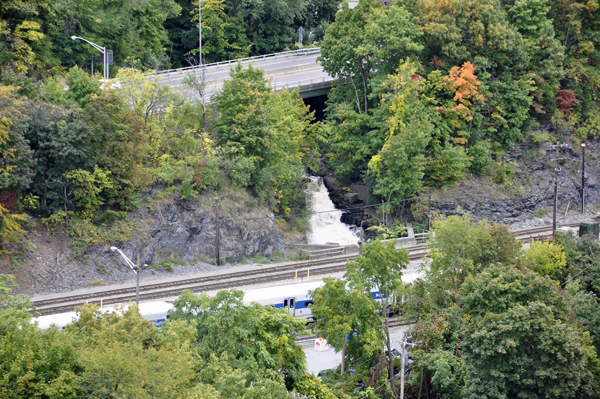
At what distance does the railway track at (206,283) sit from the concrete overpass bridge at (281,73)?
1760 centimetres

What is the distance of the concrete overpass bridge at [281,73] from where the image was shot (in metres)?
54.1

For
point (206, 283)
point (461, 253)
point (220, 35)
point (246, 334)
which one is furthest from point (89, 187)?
point (220, 35)

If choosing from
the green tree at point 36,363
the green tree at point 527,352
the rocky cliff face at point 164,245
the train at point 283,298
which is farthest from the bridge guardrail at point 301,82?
the green tree at point 36,363

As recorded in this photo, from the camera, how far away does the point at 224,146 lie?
46031 mm

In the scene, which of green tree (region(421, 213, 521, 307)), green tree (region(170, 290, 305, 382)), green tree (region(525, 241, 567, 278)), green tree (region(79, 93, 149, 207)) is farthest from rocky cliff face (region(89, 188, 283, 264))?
green tree (region(525, 241, 567, 278))

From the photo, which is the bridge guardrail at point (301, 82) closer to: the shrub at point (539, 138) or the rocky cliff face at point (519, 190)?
the rocky cliff face at point (519, 190)

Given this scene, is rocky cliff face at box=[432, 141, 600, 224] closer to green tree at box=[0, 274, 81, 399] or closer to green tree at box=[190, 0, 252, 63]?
green tree at box=[190, 0, 252, 63]

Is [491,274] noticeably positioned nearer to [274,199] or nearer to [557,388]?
[557,388]

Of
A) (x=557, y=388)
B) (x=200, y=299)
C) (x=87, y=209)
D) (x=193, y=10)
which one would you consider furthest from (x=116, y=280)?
(x=193, y=10)

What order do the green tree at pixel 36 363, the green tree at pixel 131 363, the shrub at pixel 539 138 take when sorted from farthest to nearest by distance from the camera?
1. the shrub at pixel 539 138
2. the green tree at pixel 36 363
3. the green tree at pixel 131 363

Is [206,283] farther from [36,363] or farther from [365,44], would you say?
[365,44]

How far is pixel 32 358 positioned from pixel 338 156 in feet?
128

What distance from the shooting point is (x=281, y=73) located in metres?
59.2

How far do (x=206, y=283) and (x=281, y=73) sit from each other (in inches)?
1093
